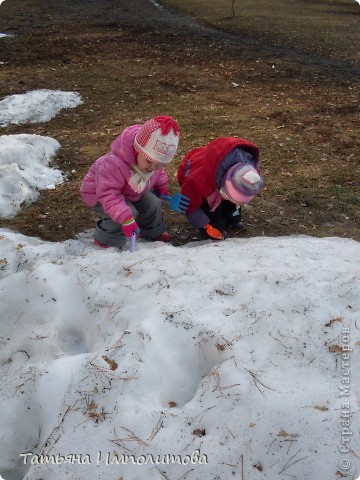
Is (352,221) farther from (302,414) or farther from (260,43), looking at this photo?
(260,43)

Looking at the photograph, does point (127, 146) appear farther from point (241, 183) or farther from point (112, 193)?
point (241, 183)

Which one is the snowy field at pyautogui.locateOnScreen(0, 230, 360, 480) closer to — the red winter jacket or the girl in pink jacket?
the girl in pink jacket

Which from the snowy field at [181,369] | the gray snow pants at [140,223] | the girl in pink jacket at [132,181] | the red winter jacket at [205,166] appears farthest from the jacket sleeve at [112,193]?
the red winter jacket at [205,166]

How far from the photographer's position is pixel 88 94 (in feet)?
27.6

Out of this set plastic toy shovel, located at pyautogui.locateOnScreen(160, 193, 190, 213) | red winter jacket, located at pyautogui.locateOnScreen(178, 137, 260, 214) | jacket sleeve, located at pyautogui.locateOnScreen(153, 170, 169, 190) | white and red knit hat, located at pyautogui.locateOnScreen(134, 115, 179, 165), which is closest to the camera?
white and red knit hat, located at pyautogui.locateOnScreen(134, 115, 179, 165)

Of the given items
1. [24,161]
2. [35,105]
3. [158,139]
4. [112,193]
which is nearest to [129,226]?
[112,193]

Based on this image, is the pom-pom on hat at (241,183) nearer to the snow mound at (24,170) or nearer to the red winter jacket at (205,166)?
the red winter jacket at (205,166)

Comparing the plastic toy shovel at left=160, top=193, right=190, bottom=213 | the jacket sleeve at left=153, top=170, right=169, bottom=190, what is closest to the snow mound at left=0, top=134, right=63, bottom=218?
the jacket sleeve at left=153, top=170, right=169, bottom=190

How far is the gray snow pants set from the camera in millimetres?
4148

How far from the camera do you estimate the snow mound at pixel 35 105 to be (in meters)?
7.11

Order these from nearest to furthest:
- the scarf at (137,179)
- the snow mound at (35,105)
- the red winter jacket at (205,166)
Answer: the scarf at (137,179) < the red winter jacket at (205,166) < the snow mound at (35,105)

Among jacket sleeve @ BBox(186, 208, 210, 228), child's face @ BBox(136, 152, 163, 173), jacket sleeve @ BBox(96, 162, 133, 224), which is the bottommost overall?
jacket sleeve @ BBox(186, 208, 210, 228)

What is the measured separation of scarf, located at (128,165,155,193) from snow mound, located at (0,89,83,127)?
3769mm

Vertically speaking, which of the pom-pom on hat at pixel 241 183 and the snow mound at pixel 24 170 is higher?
the pom-pom on hat at pixel 241 183
